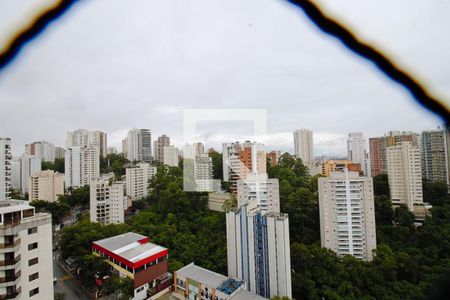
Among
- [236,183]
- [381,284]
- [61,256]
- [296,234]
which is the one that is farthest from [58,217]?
[381,284]

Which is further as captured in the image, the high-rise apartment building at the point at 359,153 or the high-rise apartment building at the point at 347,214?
the high-rise apartment building at the point at 347,214

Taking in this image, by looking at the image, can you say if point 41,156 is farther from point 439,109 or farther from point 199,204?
point 439,109

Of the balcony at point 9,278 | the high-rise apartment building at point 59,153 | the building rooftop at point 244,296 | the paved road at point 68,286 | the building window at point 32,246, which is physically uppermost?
the high-rise apartment building at point 59,153

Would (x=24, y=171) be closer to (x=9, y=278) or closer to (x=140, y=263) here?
(x=140, y=263)

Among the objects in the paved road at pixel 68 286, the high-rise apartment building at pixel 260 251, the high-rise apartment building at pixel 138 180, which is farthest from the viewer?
the high-rise apartment building at pixel 138 180

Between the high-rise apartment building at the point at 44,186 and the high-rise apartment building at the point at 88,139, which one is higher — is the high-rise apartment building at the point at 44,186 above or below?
below

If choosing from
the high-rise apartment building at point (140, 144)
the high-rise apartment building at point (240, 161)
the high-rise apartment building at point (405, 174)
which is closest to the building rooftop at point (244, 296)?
the high-rise apartment building at point (240, 161)

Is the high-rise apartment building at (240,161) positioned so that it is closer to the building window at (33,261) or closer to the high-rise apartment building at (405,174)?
the building window at (33,261)

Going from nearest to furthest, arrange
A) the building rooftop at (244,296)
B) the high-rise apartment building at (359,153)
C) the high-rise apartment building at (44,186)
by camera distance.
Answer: the building rooftop at (244,296) < the high-rise apartment building at (359,153) < the high-rise apartment building at (44,186)
